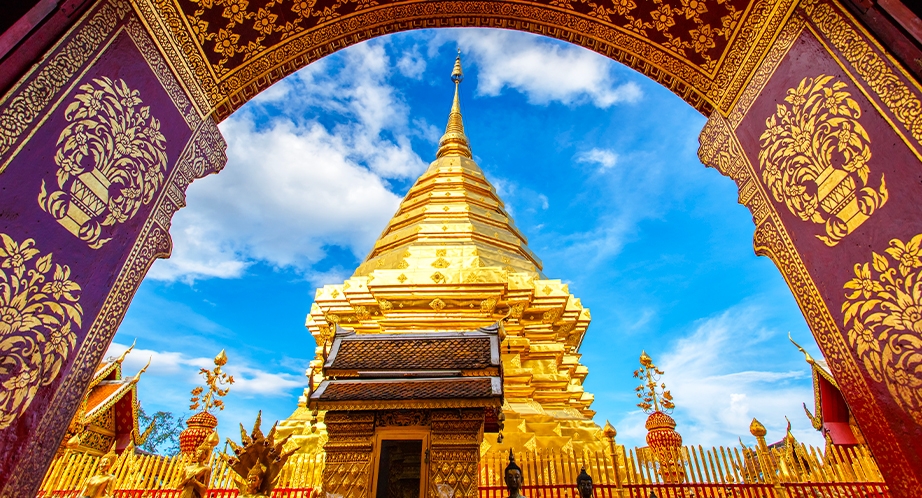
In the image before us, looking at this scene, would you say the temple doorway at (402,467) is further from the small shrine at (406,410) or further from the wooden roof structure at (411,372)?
the wooden roof structure at (411,372)

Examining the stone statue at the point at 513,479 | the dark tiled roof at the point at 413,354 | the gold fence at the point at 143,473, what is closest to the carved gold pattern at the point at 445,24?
the dark tiled roof at the point at 413,354

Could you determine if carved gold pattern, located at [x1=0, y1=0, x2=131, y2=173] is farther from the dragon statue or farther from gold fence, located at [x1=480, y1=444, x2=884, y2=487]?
gold fence, located at [x1=480, y1=444, x2=884, y2=487]

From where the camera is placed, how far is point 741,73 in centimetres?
437

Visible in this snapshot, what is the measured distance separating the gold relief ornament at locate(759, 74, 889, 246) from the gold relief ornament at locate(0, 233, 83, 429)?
520 centimetres

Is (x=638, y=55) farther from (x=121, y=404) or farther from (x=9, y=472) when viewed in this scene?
(x=121, y=404)

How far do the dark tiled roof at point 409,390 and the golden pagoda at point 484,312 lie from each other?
3.49m

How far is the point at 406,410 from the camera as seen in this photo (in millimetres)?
4758

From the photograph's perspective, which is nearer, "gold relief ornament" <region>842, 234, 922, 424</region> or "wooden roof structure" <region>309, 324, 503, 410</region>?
"gold relief ornament" <region>842, 234, 922, 424</region>

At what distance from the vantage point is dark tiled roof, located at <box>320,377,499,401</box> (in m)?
4.48

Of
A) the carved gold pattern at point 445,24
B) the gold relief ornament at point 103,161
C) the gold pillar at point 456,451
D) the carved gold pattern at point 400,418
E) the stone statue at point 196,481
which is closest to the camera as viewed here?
the gold relief ornament at point 103,161

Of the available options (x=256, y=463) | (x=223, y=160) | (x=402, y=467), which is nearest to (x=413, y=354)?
(x=402, y=467)

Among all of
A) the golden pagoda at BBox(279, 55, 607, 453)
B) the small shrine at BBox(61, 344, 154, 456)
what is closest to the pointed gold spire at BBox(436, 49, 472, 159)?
the golden pagoda at BBox(279, 55, 607, 453)

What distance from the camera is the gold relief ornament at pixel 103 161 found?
3143mm

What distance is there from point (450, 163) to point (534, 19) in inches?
418
